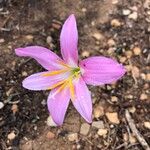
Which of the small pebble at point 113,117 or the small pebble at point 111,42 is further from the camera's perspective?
the small pebble at point 111,42

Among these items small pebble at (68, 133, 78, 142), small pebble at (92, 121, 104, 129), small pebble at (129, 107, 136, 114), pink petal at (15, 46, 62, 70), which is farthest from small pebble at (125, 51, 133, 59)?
pink petal at (15, 46, 62, 70)

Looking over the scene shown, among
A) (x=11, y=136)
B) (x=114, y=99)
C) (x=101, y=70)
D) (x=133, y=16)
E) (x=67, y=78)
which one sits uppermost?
(x=101, y=70)

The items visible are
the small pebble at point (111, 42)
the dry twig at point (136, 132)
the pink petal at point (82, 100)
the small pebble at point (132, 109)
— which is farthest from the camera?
the small pebble at point (111, 42)

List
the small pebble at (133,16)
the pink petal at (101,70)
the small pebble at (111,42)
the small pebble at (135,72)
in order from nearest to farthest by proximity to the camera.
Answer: the pink petal at (101,70)
the small pebble at (135,72)
the small pebble at (111,42)
the small pebble at (133,16)

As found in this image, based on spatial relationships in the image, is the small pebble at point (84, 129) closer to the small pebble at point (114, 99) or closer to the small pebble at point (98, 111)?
the small pebble at point (98, 111)

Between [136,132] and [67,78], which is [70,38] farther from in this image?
[136,132]

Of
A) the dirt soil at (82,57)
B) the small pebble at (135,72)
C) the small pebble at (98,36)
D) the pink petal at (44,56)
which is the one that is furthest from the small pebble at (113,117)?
the pink petal at (44,56)

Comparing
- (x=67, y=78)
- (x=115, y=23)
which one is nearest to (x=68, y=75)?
(x=67, y=78)

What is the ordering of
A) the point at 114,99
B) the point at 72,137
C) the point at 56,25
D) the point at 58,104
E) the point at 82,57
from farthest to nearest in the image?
the point at 56,25 → the point at 82,57 → the point at 114,99 → the point at 72,137 → the point at 58,104
